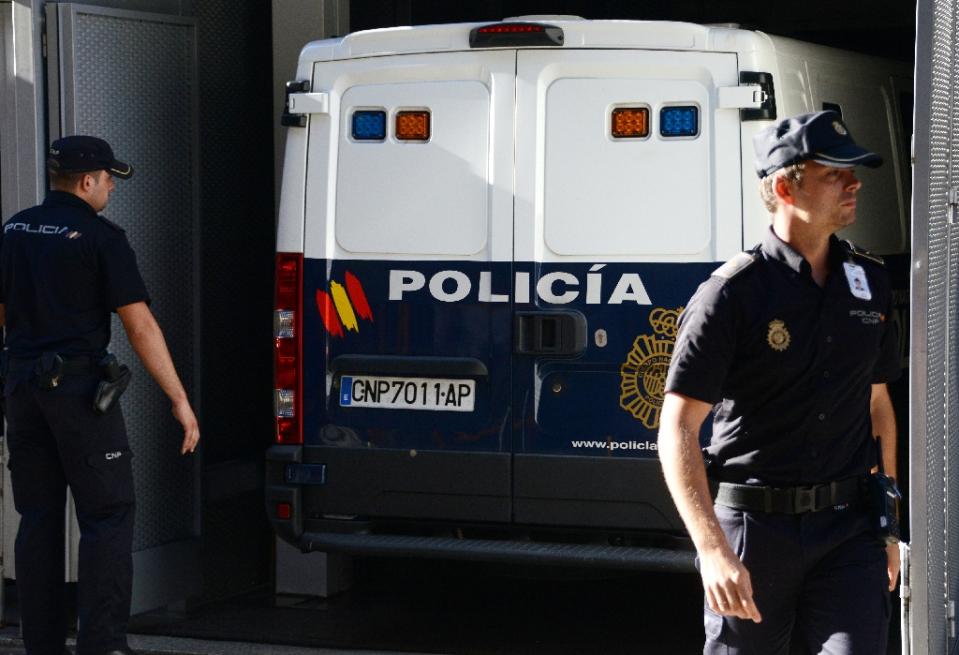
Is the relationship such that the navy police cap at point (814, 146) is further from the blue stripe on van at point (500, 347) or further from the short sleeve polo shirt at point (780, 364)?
the blue stripe on van at point (500, 347)

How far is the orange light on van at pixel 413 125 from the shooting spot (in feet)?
19.3

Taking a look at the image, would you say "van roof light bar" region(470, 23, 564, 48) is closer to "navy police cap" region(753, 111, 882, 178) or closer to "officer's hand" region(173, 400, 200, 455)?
"officer's hand" region(173, 400, 200, 455)

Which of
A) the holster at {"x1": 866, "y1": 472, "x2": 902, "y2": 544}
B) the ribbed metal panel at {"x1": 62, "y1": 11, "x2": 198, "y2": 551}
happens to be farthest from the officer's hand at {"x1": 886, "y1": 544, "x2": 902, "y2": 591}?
the ribbed metal panel at {"x1": 62, "y1": 11, "x2": 198, "y2": 551}

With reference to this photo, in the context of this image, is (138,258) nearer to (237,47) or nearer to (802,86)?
(237,47)

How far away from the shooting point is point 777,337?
360 centimetres

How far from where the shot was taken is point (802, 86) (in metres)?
5.82

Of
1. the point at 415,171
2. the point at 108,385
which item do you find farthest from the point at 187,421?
the point at 415,171

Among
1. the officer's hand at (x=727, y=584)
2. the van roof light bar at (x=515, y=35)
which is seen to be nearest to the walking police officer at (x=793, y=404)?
the officer's hand at (x=727, y=584)

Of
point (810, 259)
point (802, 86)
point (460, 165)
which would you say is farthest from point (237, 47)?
point (810, 259)

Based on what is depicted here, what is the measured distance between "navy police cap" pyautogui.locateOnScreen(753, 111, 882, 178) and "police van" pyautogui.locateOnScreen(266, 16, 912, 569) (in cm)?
187

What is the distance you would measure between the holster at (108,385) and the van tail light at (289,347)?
2.32ft

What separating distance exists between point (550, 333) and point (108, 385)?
1.52m

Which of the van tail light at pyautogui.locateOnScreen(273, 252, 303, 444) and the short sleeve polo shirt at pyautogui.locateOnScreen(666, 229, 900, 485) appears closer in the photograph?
the short sleeve polo shirt at pyautogui.locateOnScreen(666, 229, 900, 485)

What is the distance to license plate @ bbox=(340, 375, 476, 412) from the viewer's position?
5.89m
